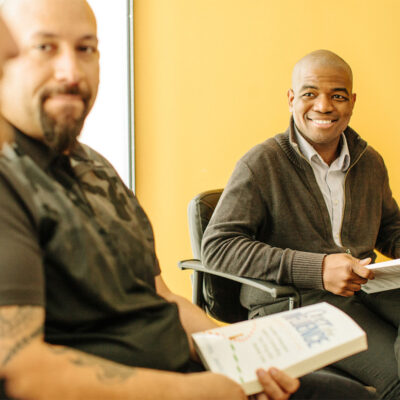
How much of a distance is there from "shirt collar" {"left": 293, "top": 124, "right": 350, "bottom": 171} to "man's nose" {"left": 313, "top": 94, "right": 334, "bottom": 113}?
0.36ft

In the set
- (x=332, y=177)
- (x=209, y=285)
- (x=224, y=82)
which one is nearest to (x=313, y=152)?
(x=332, y=177)

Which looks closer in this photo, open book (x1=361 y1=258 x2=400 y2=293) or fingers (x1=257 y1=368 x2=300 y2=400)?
fingers (x1=257 y1=368 x2=300 y2=400)

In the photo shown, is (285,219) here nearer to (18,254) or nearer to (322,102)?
(322,102)

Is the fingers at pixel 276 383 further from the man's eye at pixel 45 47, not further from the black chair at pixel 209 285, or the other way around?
the black chair at pixel 209 285

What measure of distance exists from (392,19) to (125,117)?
55.3 inches

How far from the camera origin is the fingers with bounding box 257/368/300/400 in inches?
30.7

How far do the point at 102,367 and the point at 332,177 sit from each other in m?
1.27

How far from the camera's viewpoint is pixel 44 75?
0.75 m

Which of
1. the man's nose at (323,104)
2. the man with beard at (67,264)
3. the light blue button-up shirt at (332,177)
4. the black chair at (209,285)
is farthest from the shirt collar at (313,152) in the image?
the man with beard at (67,264)

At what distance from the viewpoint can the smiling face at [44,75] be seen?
0.74m

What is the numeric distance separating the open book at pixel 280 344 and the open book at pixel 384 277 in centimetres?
43

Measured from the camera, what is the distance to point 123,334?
0.76m

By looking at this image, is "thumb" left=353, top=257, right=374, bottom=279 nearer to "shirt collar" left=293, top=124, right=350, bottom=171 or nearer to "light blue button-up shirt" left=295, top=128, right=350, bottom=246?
"light blue button-up shirt" left=295, top=128, right=350, bottom=246

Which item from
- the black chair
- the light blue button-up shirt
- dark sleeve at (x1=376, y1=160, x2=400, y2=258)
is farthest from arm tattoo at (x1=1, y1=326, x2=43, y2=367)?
dark sleeve at (x1=376, y1=160, x2=400, y2=258)
